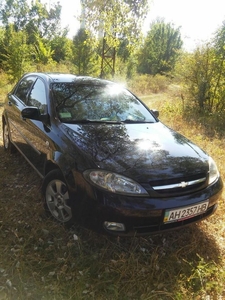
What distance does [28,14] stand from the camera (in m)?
42.3

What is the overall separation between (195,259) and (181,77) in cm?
837

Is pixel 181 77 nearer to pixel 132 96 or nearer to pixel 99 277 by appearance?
pixel 132 96

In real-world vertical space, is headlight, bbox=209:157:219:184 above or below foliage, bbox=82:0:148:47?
below

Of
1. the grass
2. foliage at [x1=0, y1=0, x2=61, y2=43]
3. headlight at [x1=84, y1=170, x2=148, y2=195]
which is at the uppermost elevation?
foliage at [x1=0, y1=0, x2=61, y2=43]

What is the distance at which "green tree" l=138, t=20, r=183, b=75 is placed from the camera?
31.8 metres

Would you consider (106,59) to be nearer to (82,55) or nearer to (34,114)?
(82,55)

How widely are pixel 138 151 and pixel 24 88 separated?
2371mm

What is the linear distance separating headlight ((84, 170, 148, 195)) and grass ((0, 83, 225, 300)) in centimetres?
62

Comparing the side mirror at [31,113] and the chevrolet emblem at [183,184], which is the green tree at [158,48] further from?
the chevrolet emblem at [183,184]

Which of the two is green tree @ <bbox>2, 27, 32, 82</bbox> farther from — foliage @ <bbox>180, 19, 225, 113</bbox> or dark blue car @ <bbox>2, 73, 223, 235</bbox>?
dark blue car @ <bbox>2, 73, 223, 235</bbox>

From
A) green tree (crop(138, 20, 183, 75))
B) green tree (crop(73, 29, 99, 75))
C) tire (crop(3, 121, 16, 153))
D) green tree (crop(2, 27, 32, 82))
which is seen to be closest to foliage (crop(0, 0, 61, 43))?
green tree (crop(138, 20, 183, 75))

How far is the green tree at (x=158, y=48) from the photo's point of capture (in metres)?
31.8

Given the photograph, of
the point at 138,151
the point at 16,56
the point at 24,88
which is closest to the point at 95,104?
the point at 138,151

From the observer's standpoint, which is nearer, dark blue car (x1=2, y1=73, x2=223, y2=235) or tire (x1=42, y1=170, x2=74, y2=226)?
dark blue car (x1=2, y1=73, x2=223, y2=235)
